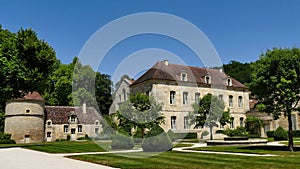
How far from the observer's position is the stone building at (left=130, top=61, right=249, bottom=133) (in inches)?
1380

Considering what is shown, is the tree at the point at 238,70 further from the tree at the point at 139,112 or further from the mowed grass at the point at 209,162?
the mowed grass at the point at 209,162

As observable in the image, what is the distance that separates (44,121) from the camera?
131ft

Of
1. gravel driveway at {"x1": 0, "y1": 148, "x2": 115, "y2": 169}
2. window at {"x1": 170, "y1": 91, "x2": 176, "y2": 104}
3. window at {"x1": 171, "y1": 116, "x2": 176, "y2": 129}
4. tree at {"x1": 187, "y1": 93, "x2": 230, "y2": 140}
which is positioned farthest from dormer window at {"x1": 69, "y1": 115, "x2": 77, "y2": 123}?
gravel driveway at {"x1": 0, "y1": 148, "x2": 115, "y2": 169}

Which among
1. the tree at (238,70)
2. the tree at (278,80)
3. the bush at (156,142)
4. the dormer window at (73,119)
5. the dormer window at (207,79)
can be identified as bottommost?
the bush at (156,142)

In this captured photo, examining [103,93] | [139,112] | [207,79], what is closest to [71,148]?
[139,112]

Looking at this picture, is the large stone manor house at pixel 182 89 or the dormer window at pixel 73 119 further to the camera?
the dormer window at pixel 73 119

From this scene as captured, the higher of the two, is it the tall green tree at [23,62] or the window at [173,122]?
the tall green tree at [23,62]

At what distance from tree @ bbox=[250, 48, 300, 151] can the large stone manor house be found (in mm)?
17621

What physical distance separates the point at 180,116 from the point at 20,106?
1874cm

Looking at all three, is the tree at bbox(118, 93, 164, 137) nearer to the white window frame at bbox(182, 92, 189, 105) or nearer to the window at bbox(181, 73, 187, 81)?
the white window frame at bbox(182, 92, 189, 105)

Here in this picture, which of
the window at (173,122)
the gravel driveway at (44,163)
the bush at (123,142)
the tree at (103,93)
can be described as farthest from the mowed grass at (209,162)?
the tree at (103,93)

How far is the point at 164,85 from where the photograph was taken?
1385 inches

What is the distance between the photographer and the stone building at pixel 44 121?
36062 mm

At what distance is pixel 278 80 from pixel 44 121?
105 ft
